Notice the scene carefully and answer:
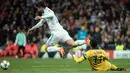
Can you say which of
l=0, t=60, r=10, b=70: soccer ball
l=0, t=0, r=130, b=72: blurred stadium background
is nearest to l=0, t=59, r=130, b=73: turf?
l=0, t=60, r=10, b=70: soccer ball

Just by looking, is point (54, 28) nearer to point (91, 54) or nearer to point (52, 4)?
point (91, 54)

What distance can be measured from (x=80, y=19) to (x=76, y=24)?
1.48 ft

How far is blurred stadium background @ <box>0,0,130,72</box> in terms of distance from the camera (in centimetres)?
3067

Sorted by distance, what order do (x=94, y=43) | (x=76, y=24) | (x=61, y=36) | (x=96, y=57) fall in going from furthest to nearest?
(x=76, y=24)
(x=61, y=36)
(x=96, y=57)
(x=94, y=43)

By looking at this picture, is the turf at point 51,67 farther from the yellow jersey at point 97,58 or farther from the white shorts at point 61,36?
the white shorts at point 61,36

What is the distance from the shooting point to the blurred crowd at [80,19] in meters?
31.2

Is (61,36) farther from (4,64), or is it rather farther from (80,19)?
(80,19)

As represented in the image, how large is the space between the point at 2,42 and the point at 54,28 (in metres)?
13.3

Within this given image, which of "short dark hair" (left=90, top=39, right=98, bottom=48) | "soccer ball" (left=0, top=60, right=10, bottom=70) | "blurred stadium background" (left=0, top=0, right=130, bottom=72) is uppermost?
"short dark hair" (left=90, top=39, right=98, bottom=48)

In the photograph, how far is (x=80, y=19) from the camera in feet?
108

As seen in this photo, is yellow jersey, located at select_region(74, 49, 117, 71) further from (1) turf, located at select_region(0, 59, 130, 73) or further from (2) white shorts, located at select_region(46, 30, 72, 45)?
(2) white shorts, located at select_region(46, 30, 72, 45)

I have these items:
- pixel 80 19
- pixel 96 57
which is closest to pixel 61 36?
pixel 96 57

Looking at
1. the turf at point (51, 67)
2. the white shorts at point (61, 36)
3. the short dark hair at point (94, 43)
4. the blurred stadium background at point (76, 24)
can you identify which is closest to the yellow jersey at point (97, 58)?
the short dark hair at point (94, 43)

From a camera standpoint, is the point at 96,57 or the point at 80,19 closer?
the point at 96,57
